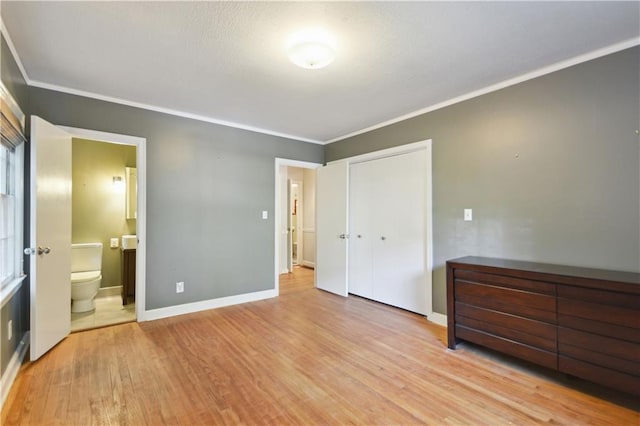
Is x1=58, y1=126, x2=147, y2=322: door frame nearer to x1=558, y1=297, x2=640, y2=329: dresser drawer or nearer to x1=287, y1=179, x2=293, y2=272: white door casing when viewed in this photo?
x1=287, y1=179, x2=293, y2=272: white door casing

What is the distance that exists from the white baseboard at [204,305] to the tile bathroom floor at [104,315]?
217 mm

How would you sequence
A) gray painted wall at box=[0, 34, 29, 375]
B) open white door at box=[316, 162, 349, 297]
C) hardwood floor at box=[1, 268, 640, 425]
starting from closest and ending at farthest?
hardwood floor at box=[1, 268, 640, 425] → gray painted wall at box=[0, 34, 29, 375] → open white door at box=[316, 162, 349, 297]

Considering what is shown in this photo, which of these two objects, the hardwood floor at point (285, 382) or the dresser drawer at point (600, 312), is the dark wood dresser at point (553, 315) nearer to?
the dresser drawer at point (600, 312)

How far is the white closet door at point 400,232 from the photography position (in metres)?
3.45

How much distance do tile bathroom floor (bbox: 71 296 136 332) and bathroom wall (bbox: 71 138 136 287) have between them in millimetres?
491

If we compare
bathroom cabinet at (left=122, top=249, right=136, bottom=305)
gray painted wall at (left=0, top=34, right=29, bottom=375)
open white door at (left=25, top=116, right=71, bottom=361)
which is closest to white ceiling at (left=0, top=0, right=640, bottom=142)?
gray painted wall at (left=0, top=34, right=29, bottom=375)

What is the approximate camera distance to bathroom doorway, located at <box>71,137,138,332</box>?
391 centimetres

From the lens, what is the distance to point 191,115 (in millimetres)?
3562

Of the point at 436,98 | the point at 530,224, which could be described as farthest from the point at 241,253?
the point at 530,224

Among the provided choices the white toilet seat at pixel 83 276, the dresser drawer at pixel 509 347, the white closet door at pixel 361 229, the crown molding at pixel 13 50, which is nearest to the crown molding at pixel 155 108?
the crown molding at pixel 13 50

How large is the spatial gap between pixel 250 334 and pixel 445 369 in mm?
1777

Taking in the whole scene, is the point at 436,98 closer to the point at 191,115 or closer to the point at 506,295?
the point at 506,295

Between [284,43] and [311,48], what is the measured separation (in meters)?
0.22

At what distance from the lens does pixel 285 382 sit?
2084 mm
